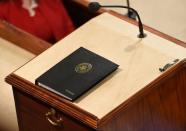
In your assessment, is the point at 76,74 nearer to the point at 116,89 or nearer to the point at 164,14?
the point at 116,89

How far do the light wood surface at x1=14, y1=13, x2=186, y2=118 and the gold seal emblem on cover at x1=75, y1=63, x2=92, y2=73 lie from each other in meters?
0.06

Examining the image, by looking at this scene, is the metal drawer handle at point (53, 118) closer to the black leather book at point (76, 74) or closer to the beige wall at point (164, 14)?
the black leather book at point (76, 74)

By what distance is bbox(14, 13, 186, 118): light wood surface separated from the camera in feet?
4.39

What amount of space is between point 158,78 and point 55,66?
274 mm

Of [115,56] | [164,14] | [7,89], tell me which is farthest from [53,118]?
[164,14]

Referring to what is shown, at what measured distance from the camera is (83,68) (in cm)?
141

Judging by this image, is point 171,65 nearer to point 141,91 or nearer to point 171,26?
point 141,91

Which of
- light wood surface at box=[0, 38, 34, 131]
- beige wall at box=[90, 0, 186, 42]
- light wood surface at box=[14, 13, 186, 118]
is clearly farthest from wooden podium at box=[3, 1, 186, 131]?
beige wall at box=[90, 0, 186, 42]

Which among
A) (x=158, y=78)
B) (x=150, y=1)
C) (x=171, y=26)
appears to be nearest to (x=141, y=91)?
(x=158, y=78)

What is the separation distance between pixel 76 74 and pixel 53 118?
5.2 inches

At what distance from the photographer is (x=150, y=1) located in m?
2.96

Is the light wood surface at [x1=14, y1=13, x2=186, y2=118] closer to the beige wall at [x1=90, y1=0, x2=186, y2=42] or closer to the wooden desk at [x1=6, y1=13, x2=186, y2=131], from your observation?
the wooden desk at [x1=6, y1=13, x2=186, y2=131]

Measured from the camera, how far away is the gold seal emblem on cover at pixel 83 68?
1.41 m

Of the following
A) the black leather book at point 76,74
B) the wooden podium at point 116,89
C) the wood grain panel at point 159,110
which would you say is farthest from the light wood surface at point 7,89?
the wood grain panel at point 159,110
